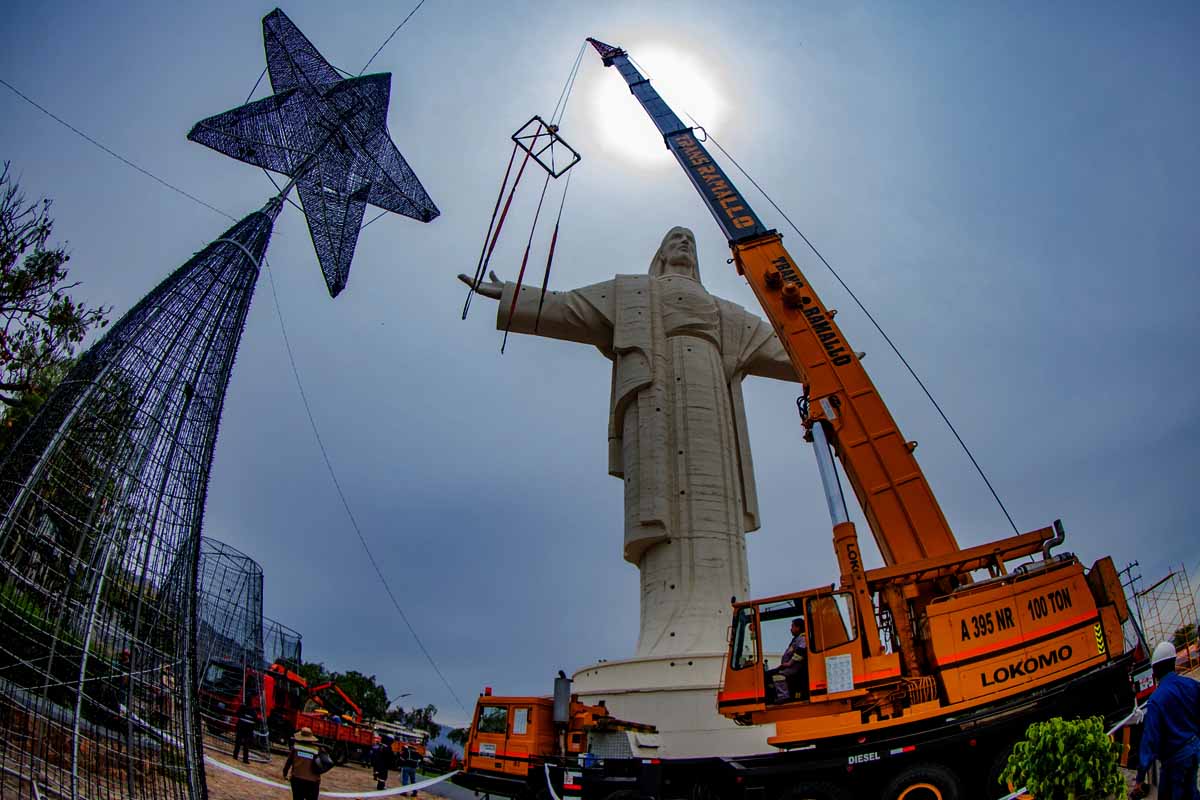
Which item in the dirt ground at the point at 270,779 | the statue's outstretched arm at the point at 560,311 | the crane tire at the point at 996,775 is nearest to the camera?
the crane tire at the point at 996,775

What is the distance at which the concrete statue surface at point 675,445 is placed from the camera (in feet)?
43.8

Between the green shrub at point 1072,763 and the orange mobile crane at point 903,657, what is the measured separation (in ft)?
7.80

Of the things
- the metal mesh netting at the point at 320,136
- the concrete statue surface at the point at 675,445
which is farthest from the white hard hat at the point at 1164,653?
the metal mesh netting at the point at 320,136

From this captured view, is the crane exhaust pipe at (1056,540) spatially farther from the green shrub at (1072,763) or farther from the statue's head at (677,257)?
the statue's head at (677,257)

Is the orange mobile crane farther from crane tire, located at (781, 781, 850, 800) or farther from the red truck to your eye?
the red truck

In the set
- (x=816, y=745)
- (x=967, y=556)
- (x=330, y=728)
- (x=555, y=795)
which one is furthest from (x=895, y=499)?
(x=330, y=728)

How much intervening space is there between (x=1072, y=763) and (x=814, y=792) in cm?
355

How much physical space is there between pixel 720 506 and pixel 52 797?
1200 centimetres

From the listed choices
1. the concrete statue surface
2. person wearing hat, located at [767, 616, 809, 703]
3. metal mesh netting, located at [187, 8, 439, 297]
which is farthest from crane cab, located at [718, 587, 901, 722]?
metal mesh netting, located at [187, 8, 439, 297]

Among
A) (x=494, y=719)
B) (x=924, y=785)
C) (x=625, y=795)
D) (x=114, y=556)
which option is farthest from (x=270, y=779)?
(x=924, y=785)

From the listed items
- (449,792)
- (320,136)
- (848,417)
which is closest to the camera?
(320,136)

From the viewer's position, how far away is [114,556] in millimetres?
5309

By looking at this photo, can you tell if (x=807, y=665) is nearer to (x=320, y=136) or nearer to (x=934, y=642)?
(x=934, y=642)

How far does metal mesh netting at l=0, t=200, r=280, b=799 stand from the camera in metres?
5.20
